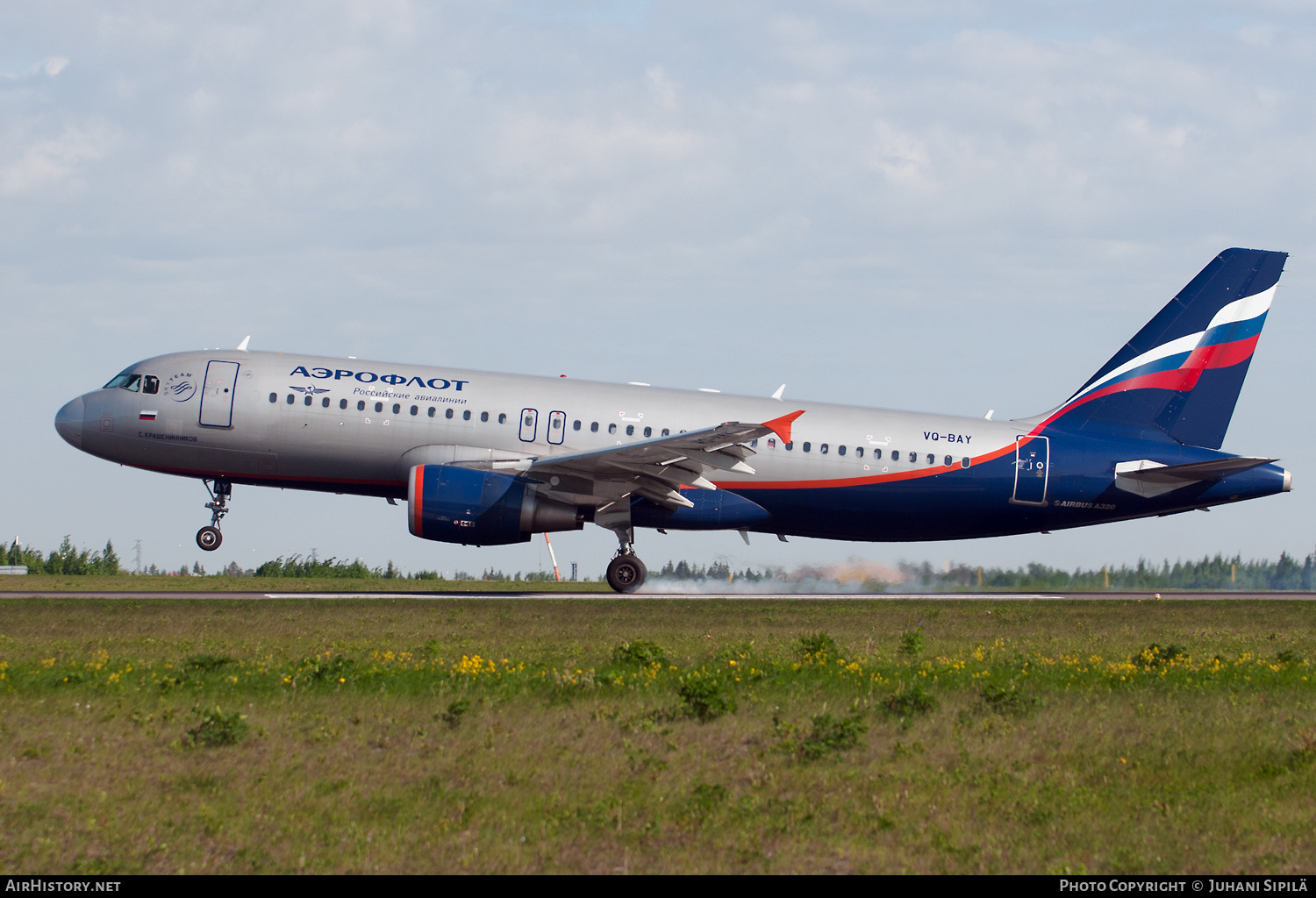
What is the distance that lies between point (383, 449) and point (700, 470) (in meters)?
7.83

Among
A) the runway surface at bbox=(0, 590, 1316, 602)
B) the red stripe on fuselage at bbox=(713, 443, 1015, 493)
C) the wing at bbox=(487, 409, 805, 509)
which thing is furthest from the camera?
the red stripe on fuselage at bbox=(713, 443, 1015, 493)

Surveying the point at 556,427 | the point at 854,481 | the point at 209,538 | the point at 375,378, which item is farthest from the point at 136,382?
the point at 854,481

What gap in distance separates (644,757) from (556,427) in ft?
63.3

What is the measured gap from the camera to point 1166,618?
25.5 meters

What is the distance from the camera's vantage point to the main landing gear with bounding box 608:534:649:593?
30.2 meters

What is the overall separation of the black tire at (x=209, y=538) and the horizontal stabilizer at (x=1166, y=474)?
23.4m

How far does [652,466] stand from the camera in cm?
2852

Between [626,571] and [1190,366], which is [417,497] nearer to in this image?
[626,571]

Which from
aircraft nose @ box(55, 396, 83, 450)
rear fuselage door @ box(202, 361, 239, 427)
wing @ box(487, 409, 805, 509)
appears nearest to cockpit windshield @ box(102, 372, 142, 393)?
aircraft nose @ box(55, 396, 83, 450)

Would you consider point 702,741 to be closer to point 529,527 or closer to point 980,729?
point 980,729

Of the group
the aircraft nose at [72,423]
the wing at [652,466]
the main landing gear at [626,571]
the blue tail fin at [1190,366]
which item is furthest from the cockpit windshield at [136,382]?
the blue tail fin at [1190,366]

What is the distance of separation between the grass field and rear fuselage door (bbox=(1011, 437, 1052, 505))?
42.2 feet

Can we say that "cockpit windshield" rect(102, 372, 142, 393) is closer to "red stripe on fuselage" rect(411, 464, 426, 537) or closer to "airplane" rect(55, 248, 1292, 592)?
"airplane" rect(55, 248, 1292, 592)
